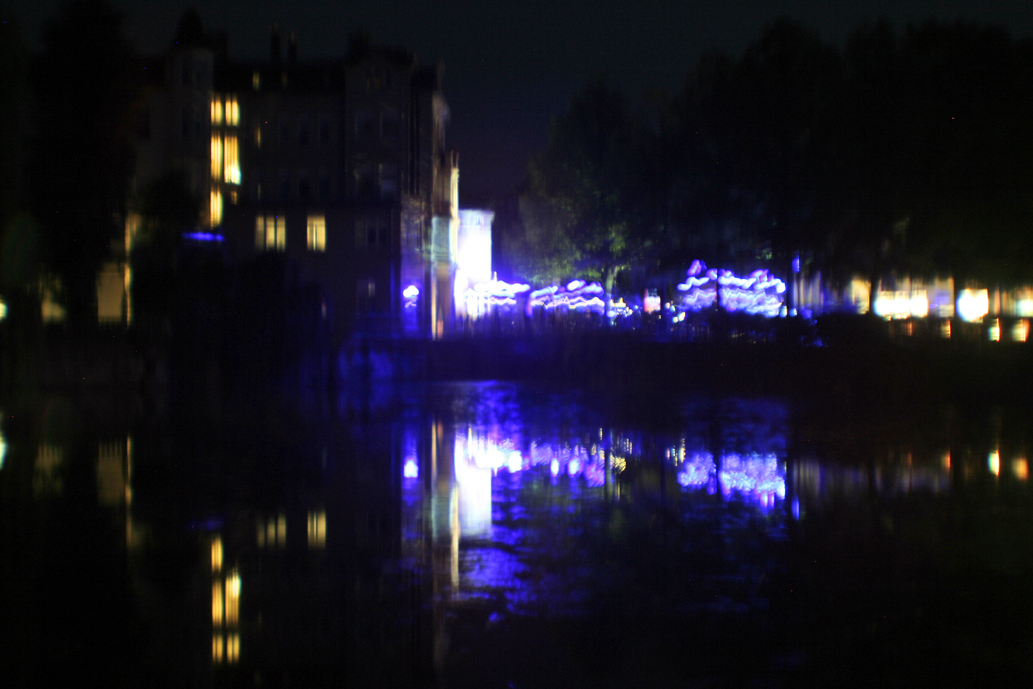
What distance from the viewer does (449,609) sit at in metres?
6.25

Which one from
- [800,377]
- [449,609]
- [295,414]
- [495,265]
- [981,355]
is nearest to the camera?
[449,609]

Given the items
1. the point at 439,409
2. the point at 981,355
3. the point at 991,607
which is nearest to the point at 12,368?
the point at 439,409

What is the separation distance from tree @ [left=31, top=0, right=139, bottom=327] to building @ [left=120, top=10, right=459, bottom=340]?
17.9m

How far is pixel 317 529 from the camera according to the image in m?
8.81

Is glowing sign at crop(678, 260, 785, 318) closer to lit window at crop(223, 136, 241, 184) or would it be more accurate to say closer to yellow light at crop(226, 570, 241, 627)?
lit window at crop(223, 136, 241, 184)

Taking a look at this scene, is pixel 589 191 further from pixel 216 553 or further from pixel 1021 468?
pixel 216 553

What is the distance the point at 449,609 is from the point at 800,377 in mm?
25513

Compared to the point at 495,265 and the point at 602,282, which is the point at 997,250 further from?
the point at 495,265

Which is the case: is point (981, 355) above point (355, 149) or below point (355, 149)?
below

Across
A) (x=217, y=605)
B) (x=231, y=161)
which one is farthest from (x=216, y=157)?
(x=217, y=605)

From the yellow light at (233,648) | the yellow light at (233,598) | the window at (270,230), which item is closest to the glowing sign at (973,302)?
the window at (270,230)

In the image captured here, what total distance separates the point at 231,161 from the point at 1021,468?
48.6 meters

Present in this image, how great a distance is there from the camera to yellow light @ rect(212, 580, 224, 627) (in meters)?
6.04

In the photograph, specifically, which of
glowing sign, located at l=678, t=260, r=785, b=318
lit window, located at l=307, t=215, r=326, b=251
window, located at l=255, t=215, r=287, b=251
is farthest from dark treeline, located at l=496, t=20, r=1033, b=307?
window, located at l=255, t=215, r=287, b=251
